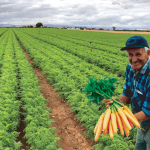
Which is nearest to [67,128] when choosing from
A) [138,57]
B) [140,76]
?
[140,76]

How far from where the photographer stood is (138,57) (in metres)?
2.05

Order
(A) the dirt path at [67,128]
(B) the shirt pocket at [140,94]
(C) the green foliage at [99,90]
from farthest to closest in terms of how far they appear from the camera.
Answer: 1. (A) the dirt path at [67,128]
2. (C) the green foliage at [99,90]
3. (B) the shirt pocket at [140,94]

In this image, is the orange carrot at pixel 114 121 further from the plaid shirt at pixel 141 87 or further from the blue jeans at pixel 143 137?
the blue jeans at pixel 143 137

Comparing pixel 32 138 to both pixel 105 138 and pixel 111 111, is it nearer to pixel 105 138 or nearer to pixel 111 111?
pixel 105 138

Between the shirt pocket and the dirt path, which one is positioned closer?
the shirt pocket

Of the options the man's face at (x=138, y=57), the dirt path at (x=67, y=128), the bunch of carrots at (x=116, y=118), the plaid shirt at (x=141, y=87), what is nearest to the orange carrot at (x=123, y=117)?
the bunch of carrots at (x=116, y=118)

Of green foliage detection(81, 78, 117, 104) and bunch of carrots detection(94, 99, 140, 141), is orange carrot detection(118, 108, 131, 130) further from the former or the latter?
green foliage detection(81, 78, 117, 104)

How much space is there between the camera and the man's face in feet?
6.66

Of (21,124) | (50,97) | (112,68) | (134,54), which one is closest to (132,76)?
(134,54)

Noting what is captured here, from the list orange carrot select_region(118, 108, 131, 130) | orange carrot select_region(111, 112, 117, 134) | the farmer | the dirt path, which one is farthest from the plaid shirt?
the dirt path

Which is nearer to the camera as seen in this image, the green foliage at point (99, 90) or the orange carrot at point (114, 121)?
the orange carrot at point (114, 121)

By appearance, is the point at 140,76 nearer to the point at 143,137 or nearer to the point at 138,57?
the point at 138,57

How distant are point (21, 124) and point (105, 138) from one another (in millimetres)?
3380

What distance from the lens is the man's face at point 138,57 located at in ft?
6.66
